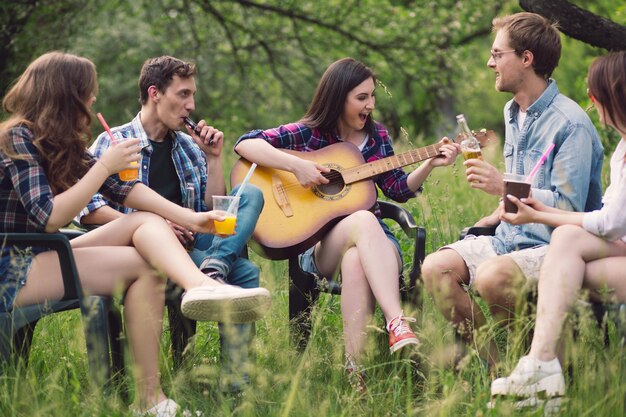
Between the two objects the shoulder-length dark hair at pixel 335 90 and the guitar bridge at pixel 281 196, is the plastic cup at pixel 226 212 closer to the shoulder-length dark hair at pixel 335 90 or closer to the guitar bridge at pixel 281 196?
the guitar bridge at pixel 281 196

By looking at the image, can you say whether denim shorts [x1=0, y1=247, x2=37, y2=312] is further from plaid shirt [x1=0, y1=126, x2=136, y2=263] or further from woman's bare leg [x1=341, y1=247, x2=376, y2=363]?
woman's bare leg [x1=341, y1=247, x2=376, y2=363]

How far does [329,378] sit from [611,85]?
1.48 metres

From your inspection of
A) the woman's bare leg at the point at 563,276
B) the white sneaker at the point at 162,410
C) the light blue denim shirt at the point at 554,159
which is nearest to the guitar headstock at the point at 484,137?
the light blue denim shirt at the point at 554,159

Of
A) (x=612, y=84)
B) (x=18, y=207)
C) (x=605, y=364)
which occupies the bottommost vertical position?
(x=605, y=364)

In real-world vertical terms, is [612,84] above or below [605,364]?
above

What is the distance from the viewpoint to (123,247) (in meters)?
3.08

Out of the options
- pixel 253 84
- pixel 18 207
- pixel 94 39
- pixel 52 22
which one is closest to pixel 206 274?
pixel 18 207

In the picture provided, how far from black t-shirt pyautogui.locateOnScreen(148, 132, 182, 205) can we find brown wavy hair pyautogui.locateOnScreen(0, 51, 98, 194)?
643 mm

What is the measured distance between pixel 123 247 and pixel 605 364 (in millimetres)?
1720

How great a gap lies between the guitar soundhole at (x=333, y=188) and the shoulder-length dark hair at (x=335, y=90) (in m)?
0.22

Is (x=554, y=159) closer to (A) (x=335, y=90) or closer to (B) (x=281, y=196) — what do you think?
(A) (x=335, y=90)

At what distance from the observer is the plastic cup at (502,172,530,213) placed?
291 cm

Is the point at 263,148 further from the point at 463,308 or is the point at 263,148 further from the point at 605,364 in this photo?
the point at 605,364

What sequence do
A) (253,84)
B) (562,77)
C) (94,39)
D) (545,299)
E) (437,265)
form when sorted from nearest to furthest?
(545,299)
(437,265)
(253,84)
(94,39)
(562,77)
